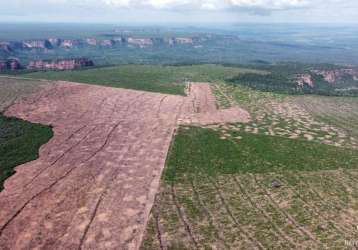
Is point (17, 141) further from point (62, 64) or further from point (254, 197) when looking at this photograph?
point (62, 64)

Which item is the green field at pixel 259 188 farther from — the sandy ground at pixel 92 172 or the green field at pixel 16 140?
the green field at pixel 16 140

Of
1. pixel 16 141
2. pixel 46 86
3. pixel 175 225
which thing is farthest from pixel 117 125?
pixel 46 86

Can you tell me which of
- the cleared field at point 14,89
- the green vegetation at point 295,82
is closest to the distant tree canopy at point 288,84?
the green vegetation at point 295,82

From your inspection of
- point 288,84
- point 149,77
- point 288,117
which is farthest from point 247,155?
point 288,84

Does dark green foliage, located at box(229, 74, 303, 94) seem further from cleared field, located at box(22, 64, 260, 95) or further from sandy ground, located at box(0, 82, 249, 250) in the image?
sandy ground, located at box(0, 82, 249, 250)

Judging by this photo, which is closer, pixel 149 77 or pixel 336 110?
pixel 336 110

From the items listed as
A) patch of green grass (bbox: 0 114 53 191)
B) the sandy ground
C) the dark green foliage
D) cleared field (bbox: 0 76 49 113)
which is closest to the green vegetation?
the dark green foliage

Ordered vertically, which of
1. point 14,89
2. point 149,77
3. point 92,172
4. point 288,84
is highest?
point 149,77
